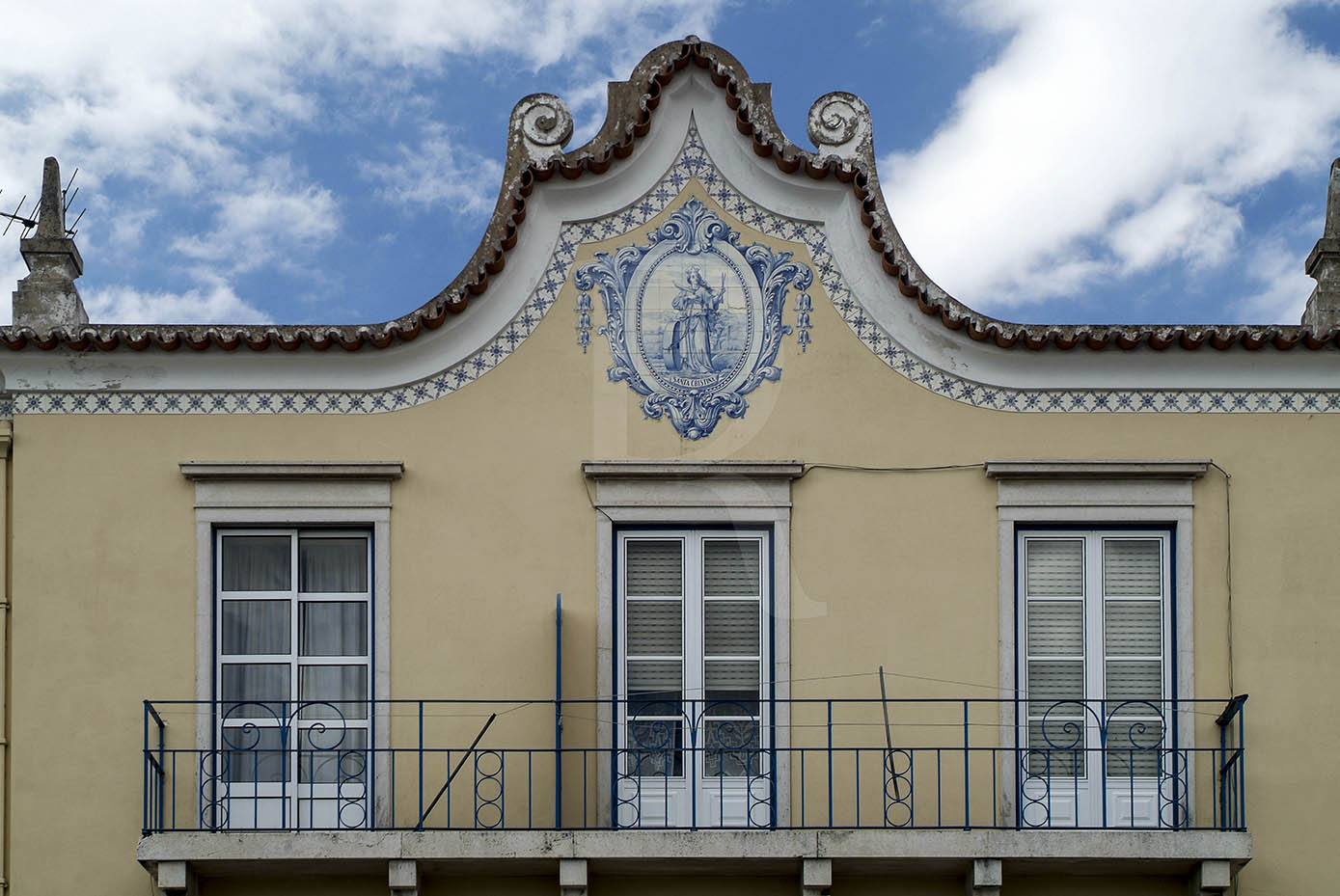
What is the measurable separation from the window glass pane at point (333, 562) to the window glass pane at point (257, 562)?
0.42ft

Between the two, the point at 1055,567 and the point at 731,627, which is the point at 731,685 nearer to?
the point at 731,627

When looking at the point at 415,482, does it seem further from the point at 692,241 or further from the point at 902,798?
the point at 902,798

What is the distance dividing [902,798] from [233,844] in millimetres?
4524

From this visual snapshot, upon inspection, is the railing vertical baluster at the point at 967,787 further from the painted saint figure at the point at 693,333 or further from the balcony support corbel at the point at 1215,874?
the painted saint figure at the point at 693,333

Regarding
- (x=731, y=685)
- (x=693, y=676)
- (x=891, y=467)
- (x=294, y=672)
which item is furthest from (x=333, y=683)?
(x=891, y=467)

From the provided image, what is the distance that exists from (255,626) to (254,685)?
414mm

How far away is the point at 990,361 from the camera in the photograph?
12227 mm

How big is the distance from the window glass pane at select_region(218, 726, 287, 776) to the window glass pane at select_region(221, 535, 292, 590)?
1008mm

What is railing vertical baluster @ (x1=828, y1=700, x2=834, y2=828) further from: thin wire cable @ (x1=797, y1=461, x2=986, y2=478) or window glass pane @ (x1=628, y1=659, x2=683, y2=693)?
thin wire cable @ (x1=797, y1=461, x2=986, y2=478)

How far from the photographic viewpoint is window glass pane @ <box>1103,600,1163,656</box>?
39.7 feet

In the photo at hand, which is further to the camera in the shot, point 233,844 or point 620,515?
point 620,515

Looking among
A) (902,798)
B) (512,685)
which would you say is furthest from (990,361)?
(512,685)

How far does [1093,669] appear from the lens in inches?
474

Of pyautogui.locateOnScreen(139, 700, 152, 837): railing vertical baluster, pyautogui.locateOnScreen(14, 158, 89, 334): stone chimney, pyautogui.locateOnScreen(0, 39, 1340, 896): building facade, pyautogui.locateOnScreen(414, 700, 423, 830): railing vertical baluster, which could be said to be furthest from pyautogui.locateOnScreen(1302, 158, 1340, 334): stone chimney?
pyautogui.locateOnScreen(14, 158, 89, 334): stone chimney
